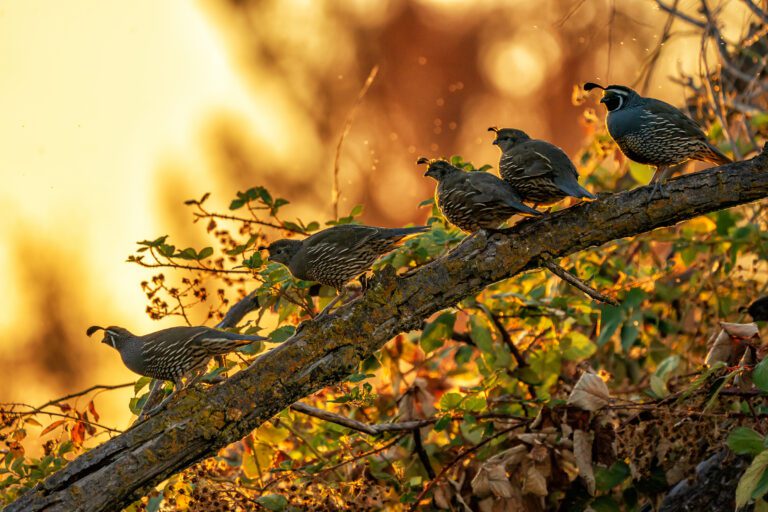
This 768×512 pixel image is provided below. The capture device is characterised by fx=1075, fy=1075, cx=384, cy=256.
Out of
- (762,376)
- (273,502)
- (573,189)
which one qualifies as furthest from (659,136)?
(273,502)

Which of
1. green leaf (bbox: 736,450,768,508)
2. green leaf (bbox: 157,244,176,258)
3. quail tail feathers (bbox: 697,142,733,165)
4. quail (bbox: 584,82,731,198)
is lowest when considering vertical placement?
green leaf (bbox: 736,450,768,508)

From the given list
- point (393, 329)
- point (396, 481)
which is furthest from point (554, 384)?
point (393, 329)

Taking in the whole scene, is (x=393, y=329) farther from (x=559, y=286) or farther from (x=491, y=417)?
(x=559, y=286)

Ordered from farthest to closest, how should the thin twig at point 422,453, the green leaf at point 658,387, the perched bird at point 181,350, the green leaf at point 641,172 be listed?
the green leaf at point 641,172 → the thin twig at point 422,453 → the green leaf at point 658,387 → the perched bird at point 181,350

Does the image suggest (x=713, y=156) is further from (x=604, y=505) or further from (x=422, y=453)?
(x=422, y=453)

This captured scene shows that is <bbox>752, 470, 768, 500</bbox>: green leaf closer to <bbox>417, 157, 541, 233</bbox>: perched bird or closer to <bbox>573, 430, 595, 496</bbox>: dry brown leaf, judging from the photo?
<bbox>573, 430, 595, 496</bbox>: dry brown leaf

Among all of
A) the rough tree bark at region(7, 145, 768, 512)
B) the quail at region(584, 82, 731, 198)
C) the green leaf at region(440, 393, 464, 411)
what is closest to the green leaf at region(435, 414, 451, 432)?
the green leaf at region(440, 393, 464, 411)

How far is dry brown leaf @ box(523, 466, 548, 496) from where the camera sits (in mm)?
3742

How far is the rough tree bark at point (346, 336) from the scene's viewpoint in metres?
2.89

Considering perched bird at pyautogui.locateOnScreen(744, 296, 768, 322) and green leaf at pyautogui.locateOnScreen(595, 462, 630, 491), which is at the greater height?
perched bird at pyautogui.locateOnScreen(744, 296, 768, 322)

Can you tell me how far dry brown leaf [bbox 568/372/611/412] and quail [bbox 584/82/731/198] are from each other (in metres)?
0.87

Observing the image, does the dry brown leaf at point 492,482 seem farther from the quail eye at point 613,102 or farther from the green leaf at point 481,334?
the quail eye at point 613,102

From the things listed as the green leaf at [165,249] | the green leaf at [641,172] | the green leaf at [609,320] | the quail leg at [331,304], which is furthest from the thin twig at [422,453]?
the green leaf at [641,172]

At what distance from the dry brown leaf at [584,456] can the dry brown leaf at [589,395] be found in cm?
10
